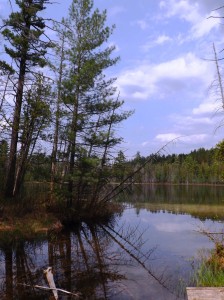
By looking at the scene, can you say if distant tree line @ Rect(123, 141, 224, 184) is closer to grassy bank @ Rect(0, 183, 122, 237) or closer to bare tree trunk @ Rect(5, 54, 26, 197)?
grassy bank @ Rect(0, 183, 122, 237)

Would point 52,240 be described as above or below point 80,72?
below

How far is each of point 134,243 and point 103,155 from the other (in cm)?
624

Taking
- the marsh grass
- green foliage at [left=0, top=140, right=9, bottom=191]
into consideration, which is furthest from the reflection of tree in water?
green foliage at [left=0, top=140, right=9, bottom=191]

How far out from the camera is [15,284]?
28.5 ft

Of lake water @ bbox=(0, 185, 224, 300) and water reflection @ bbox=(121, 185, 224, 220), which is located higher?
water reflection @ bbox=(121, 185, 224, 220)

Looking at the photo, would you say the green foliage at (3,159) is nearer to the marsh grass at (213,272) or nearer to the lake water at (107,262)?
the lake water at (107,262)

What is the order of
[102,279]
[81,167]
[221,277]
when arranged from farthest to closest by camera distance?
[81,167], [102,279], [221,277]

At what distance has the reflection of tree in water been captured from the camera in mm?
8461

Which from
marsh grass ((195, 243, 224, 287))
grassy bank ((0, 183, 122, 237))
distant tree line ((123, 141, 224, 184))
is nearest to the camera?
marsh grass ((195, 243, 224, 287))

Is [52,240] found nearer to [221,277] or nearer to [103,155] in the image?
[103,155]

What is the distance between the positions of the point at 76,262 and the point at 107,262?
97cm

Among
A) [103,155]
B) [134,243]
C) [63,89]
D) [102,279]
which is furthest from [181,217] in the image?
[102,279]

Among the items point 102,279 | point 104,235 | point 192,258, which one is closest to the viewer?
point 102,279

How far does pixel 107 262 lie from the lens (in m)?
11.3
